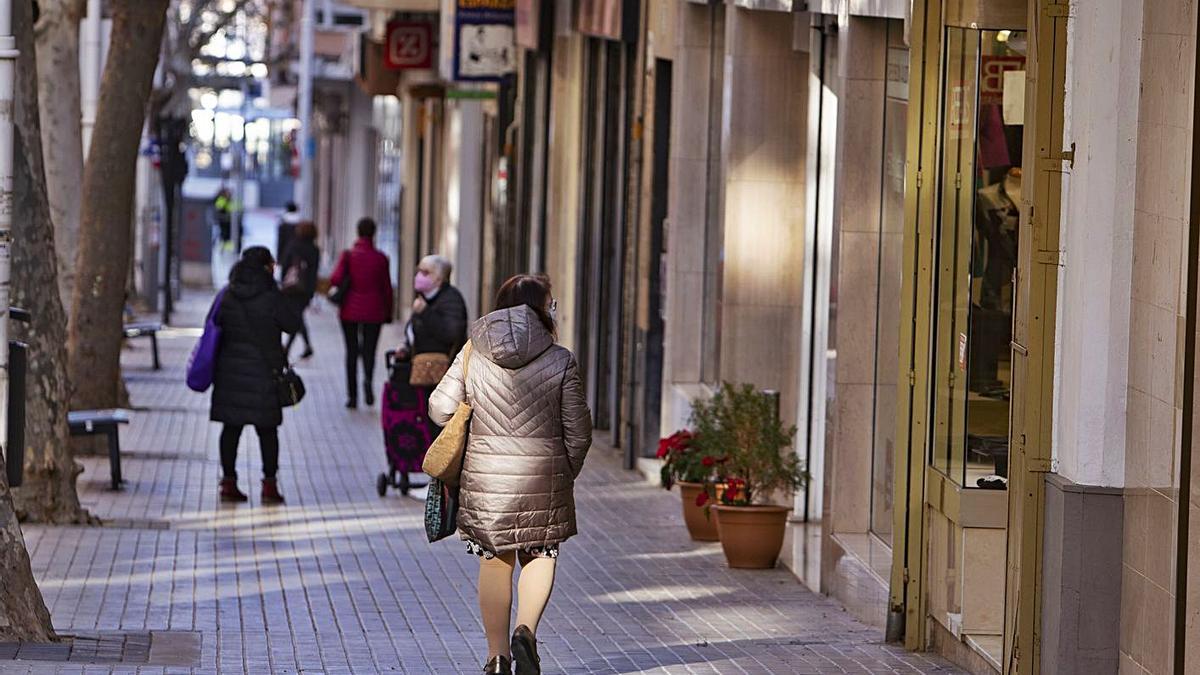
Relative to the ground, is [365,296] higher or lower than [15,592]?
higher

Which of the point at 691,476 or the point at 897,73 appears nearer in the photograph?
the point at 897,73

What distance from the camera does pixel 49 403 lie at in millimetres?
14188

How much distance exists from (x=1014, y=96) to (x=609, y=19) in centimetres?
969

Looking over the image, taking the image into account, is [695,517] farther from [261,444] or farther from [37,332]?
[37,332]

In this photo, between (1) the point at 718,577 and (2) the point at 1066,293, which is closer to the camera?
(2) the point at 1066,293

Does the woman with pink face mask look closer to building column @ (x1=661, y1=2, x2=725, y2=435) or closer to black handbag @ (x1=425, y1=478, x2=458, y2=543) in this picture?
building column @ (x1=661, y1=2, x2=725, y2=435)

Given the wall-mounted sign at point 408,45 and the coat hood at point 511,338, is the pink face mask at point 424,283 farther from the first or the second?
the wall-mounted sign at point 408,45

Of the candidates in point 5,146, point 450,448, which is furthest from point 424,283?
point 450,448

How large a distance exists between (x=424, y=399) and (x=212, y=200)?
113 ft

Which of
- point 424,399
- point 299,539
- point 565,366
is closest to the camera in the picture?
point 565,366

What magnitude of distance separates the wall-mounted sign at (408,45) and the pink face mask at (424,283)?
19.8m

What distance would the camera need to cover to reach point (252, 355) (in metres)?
15.4

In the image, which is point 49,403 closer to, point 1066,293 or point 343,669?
point 343,669

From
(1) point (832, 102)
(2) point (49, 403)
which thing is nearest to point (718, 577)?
(1) point (832, 102)
